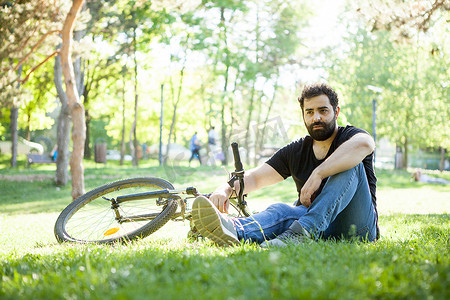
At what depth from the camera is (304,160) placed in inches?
161

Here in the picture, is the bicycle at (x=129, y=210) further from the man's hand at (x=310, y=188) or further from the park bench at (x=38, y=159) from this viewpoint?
the park bench at (x=38, y=159)

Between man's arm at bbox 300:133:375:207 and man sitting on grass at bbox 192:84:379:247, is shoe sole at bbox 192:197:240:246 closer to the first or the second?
man sitting on grass at bbox 192:84:379:247

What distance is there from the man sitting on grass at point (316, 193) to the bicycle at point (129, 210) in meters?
0.33

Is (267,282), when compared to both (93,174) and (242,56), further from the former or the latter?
(242,56)

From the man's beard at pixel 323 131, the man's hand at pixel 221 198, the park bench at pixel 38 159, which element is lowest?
the park bench at pixel 38 159

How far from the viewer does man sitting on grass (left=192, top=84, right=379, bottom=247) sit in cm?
329

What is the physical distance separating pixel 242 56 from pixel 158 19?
5.67 m

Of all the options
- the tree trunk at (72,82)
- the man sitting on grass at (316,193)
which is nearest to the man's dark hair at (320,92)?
the man sitting on grass at (316,193)

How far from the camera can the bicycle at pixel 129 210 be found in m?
4.04

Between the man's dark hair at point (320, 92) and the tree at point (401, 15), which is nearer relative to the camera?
the man's dark hair at point (320, 92)

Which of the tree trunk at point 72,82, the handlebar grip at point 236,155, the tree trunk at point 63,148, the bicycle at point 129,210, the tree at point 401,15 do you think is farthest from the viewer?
the tree trunk at point 63,148

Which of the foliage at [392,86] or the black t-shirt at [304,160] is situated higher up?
the foliage at [392,86]

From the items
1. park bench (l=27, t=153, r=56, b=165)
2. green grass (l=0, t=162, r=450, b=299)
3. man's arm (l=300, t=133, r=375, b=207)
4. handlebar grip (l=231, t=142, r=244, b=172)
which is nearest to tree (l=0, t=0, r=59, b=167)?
handlebar grip (l=231, t=142, r=244, b=172)

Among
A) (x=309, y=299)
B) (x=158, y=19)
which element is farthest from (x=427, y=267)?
(x=158, y=19)
